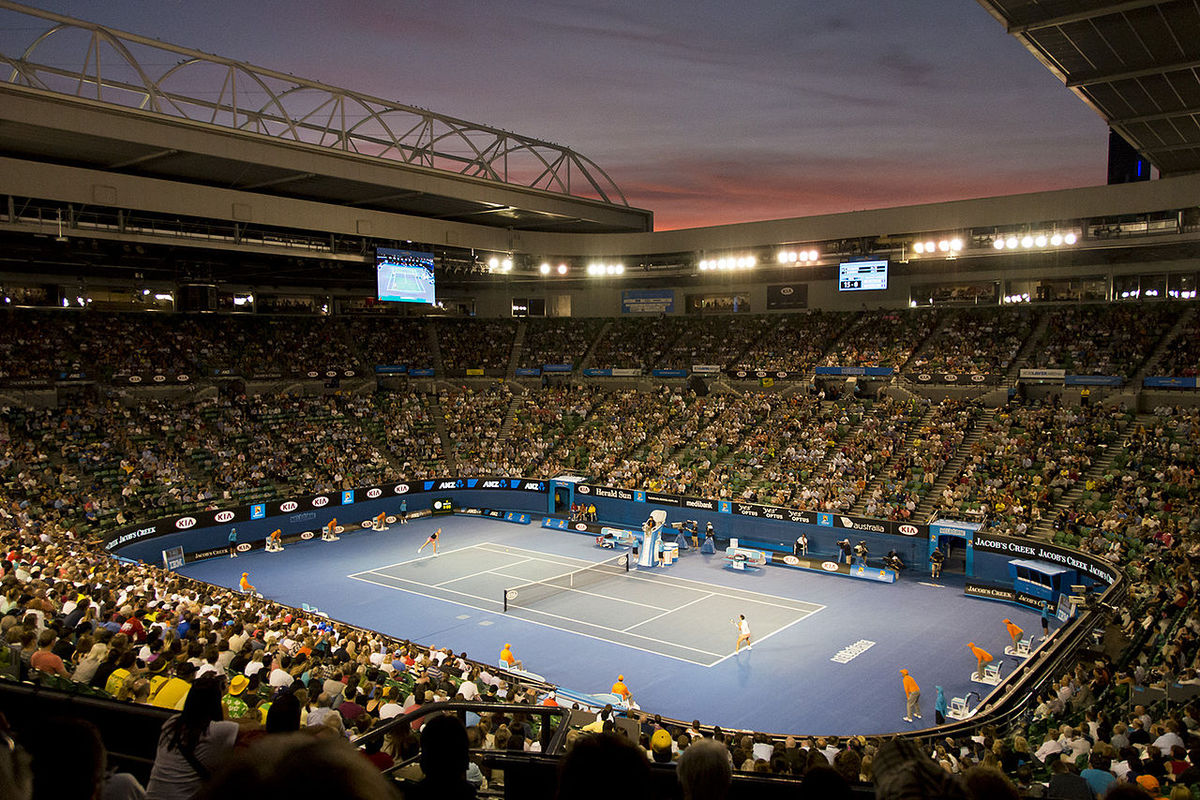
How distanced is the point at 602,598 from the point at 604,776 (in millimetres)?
28498

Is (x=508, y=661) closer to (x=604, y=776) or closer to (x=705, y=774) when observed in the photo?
(x=705, y=774)

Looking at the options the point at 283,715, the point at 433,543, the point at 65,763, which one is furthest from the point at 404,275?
the point at 65,763

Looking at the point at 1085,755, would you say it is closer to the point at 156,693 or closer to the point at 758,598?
the point at 156,693

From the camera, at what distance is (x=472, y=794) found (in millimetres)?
2951

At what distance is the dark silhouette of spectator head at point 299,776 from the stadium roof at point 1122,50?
17.6m

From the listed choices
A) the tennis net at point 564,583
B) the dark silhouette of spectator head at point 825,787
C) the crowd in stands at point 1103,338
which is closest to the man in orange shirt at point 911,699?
the tennis net at point 564,583

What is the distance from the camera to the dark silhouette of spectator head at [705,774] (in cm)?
292

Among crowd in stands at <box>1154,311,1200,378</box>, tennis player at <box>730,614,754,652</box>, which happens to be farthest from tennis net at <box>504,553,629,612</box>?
crowd in stands at <box>1154,311,1200,378</box>

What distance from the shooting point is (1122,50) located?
17344 millimetres

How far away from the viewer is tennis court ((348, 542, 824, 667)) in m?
25.8

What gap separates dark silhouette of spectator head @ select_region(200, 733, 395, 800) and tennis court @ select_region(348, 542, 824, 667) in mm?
23296

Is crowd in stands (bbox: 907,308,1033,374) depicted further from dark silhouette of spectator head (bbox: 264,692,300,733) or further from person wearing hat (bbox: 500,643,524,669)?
dark silhouette of spectator head (bbox: 264,692,300,733)

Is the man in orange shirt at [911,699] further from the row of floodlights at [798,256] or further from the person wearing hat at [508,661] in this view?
the row of floodlights at [798,256]

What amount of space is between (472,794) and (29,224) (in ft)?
121
